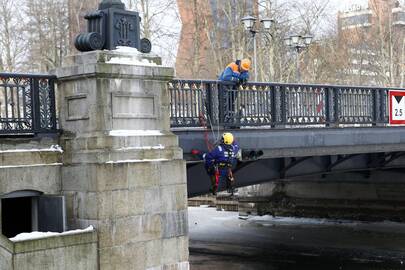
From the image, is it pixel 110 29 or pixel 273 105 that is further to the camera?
pixel 273 105

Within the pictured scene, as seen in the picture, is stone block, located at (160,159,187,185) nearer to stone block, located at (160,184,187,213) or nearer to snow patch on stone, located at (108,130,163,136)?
stone block, located at (160,184,187,213)

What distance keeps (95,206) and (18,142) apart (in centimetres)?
152

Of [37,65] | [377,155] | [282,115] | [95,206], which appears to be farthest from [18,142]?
[37,65]

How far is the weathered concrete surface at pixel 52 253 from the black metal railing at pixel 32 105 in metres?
2.03

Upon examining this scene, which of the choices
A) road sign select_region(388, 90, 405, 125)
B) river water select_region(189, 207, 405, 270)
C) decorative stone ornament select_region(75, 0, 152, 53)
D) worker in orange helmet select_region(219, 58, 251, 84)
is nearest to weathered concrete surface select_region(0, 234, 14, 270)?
decorative stone ornament select_region(75, 0, 152, 53)

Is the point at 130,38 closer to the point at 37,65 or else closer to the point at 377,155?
the point at 377,155

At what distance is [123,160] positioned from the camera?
11.2 metres

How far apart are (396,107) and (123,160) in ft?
41.9

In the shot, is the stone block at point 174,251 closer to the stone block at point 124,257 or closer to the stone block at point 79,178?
the stone block at point 124,257

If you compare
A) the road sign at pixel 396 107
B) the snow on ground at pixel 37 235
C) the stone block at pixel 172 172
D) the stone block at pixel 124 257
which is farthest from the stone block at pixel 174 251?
the road sign at pixel 396 107

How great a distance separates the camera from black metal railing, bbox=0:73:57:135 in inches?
448

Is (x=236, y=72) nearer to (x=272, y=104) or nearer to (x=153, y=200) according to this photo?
(x=272, y=104)

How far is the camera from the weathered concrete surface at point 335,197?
1236 inches

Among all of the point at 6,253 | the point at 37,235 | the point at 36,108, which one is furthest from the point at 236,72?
the point at 6,253
